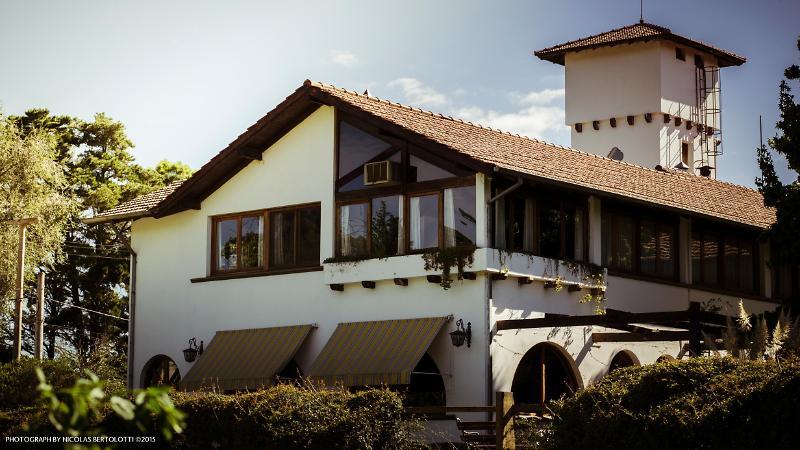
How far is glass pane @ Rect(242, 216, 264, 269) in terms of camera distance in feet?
97.8

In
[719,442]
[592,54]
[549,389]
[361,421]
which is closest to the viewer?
[719,442]

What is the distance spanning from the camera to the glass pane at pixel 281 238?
2931 centimetres

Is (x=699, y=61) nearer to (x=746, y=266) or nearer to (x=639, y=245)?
(x=746, y=266)

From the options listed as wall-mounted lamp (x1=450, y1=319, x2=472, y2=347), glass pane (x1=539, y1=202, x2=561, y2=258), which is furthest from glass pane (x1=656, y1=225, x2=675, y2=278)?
wall-mounted lamp (x1=450, y1=319, x2=472, y2=347)

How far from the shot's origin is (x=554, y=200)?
91.6 feet

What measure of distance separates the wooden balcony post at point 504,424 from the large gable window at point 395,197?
6144 millimetres

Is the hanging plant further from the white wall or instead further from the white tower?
the white tower

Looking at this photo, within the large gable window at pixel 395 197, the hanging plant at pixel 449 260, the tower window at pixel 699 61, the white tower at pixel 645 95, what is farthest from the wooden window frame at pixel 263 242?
the tower window at pixel 699 61

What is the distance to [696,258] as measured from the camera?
31766mm

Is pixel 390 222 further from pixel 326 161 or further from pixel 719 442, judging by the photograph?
pixel 719 442

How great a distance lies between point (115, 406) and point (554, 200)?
20682 mm

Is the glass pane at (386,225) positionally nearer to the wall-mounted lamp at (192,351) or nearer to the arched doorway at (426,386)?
the arched doorway at (426,386)

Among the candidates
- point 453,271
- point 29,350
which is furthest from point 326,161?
point 29,350

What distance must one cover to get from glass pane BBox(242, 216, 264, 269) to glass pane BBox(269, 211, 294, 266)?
0.90 ft
